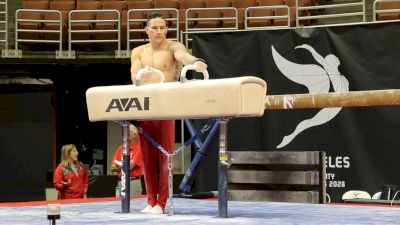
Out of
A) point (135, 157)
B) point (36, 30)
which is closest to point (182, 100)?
point (135, 157)

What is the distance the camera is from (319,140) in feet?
27.9

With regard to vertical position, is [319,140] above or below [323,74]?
below

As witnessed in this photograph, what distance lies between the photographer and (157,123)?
18.6ft

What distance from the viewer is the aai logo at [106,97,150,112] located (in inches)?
207

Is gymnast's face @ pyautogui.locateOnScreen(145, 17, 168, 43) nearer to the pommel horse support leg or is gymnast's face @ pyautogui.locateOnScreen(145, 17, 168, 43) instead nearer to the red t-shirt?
the pommel horse support leg

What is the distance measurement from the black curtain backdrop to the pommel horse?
338 cm

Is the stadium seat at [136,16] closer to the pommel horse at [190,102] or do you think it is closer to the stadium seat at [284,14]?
the stadium seat at [284,14]

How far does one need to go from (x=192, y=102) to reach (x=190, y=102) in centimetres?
2

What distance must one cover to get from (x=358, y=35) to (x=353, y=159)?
1.36m

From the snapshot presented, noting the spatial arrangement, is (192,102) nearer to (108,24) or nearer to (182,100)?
(182,100)

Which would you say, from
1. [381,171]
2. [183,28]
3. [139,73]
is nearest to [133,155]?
[381,171]

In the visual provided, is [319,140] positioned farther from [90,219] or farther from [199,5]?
[199,5]

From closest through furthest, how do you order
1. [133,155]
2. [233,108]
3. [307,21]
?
1. [233,108]
2. [133,155]
3. [307,21]

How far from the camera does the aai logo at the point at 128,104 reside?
5254 millimetres
